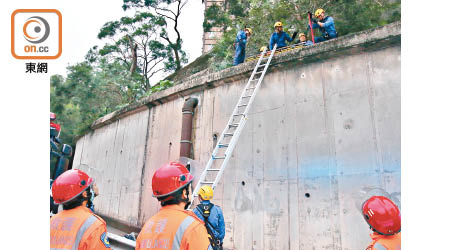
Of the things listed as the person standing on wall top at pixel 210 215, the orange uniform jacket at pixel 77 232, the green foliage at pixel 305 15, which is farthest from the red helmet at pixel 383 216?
the green foliage at pixel 305 15

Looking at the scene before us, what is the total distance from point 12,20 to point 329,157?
458cm

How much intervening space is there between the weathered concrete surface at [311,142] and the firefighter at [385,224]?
230 centimetres

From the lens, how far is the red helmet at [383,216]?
78.9 inches

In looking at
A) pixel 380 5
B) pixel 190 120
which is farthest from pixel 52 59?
pixel 380 5

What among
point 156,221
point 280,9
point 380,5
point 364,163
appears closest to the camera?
point 156,221

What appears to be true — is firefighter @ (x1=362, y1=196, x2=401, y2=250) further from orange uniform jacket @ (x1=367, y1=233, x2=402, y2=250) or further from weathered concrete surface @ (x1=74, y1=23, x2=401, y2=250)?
weathered concrete surface @ (x1=74, y1=23, x2=401, y2=250)

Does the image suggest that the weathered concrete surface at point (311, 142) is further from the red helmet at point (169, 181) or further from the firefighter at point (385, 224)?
the red helmet at point (169, 181)

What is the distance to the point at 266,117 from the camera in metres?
6.17

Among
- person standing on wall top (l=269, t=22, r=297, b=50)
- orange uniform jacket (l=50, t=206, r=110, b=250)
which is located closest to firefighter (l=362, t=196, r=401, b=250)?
orange uniform jacket (l=50, t=206, r=110, b=250)

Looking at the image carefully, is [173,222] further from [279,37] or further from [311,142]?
[279,37]

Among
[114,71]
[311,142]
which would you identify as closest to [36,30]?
[311,142]

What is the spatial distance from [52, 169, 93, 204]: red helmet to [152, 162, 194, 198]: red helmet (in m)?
0.71

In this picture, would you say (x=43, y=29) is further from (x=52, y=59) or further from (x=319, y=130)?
(x=319, y=130)

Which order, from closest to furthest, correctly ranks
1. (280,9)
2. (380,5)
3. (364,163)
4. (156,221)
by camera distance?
(156,221), (364,163), (380,5), (280,9)
